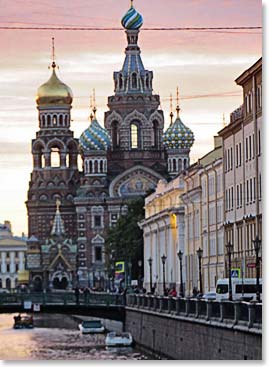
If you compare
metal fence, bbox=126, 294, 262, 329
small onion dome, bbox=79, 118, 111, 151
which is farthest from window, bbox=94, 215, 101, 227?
metal fence, bbox=126, 294, 262, 329

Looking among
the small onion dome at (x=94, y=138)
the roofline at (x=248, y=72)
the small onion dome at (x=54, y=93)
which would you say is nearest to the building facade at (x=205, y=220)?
the roofline at (x=248, y=72)

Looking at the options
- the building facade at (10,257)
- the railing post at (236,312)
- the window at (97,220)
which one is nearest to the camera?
the railing post at (236,312)

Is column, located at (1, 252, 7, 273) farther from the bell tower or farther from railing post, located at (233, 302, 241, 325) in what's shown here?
railing post, located at (233, 302, 241, 325)

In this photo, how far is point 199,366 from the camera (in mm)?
20281

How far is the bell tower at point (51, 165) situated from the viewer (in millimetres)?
100500

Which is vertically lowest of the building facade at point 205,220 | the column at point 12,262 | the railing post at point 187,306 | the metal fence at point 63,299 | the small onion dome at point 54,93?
the railing post at point 187,306

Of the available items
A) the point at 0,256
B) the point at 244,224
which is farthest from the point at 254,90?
the point at 0,256

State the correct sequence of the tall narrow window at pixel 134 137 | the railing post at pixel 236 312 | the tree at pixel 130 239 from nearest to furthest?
the railing post at pixel 236 312 → the tree at pixel 130 239 → the tall narrow window at pixel 134 137

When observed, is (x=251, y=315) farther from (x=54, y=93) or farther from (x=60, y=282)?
(x=54, y=93)

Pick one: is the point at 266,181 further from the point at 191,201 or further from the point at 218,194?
the point at 191,201

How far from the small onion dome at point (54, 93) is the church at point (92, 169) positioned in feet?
0.19

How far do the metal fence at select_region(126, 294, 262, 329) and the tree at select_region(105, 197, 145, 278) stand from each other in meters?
28.2

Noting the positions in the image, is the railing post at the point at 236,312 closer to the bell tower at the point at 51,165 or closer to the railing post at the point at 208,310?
the railing post at the point at 208,310

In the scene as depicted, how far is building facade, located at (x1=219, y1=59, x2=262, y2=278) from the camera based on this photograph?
3316cm
